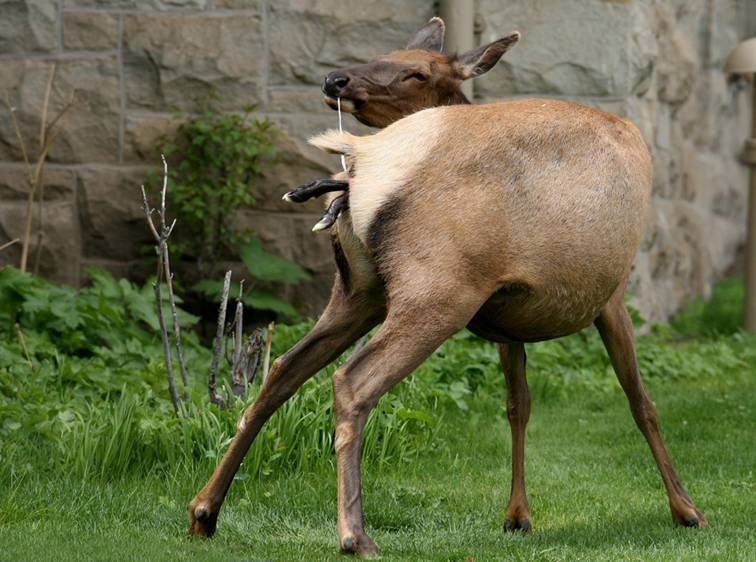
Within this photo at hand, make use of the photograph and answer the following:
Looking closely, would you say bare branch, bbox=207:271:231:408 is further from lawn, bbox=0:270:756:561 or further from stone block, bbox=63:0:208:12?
stone block, bbox=63:0:208:12

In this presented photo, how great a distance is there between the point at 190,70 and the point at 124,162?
78 centimetres

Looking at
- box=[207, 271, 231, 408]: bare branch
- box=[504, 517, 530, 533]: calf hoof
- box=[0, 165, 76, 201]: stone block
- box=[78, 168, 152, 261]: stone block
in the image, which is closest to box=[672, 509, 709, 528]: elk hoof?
box=[504, 517, 530, 533]: calf hoof

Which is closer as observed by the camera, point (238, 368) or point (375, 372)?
point (375, 372)

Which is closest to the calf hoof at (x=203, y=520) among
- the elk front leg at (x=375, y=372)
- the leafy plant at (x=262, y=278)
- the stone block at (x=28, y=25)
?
the elk front leg at (x=375, y=372)

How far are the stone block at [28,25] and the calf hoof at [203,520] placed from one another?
16.7 ft

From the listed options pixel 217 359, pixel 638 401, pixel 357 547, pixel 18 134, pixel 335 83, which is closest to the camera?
pixel 357 547

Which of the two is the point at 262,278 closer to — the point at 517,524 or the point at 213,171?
the point at 213,171

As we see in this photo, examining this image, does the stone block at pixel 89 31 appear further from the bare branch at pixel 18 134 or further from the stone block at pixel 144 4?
the bare branch at pixel 18 134

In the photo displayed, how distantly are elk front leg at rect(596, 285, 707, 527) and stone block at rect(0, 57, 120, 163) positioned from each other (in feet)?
16.0

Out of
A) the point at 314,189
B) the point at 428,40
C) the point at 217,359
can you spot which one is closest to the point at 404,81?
the point at 428,40

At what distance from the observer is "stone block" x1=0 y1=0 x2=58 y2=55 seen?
8.76 m

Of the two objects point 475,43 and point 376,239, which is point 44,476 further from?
point 475,43

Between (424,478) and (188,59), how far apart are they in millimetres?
4002

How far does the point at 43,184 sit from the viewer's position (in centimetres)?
881
